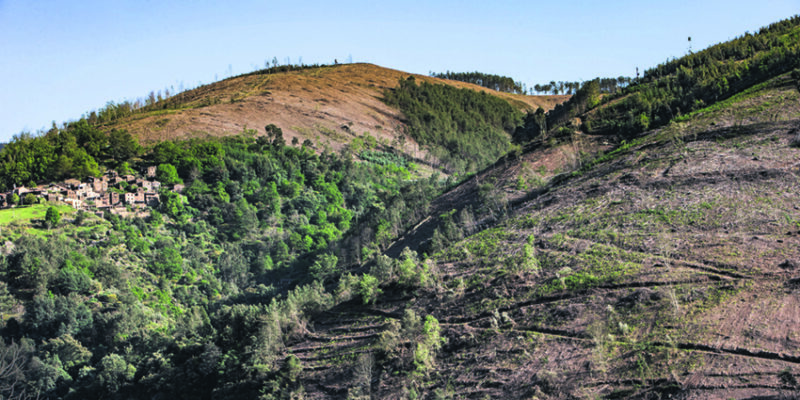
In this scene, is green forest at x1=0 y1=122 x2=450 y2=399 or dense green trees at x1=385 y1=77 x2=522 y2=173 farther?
dense green trees at x1=385 y1=77 x2=522 y2=173

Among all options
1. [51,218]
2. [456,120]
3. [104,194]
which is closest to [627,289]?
[51,218]

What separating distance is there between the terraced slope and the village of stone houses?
1904 inches

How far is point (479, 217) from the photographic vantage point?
203 feet

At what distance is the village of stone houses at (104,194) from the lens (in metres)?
Answer: 86.5

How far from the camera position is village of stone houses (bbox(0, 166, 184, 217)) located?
86500mm

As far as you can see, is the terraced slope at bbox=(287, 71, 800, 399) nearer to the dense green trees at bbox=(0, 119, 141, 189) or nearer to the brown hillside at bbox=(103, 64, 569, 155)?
the dense green trees at bbox=(0, 119, 141, 189)

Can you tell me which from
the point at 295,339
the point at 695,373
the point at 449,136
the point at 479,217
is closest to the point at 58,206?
the point at 295,339

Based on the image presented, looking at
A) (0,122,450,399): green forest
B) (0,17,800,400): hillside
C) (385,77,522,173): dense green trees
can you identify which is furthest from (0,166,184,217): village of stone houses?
(385,77,522,173): dense green trees

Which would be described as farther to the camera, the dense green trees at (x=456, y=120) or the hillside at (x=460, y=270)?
the dense green trees at (x=456, y=120)

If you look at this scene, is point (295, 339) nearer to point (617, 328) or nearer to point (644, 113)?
point (617, 328)

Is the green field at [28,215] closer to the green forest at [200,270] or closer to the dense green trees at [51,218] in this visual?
the dense green trees at [51,218]

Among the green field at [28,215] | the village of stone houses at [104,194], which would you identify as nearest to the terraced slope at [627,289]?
the green field at [28,215]

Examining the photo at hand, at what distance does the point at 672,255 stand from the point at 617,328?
24.8ft

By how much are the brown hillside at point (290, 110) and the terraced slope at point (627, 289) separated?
251 ft
